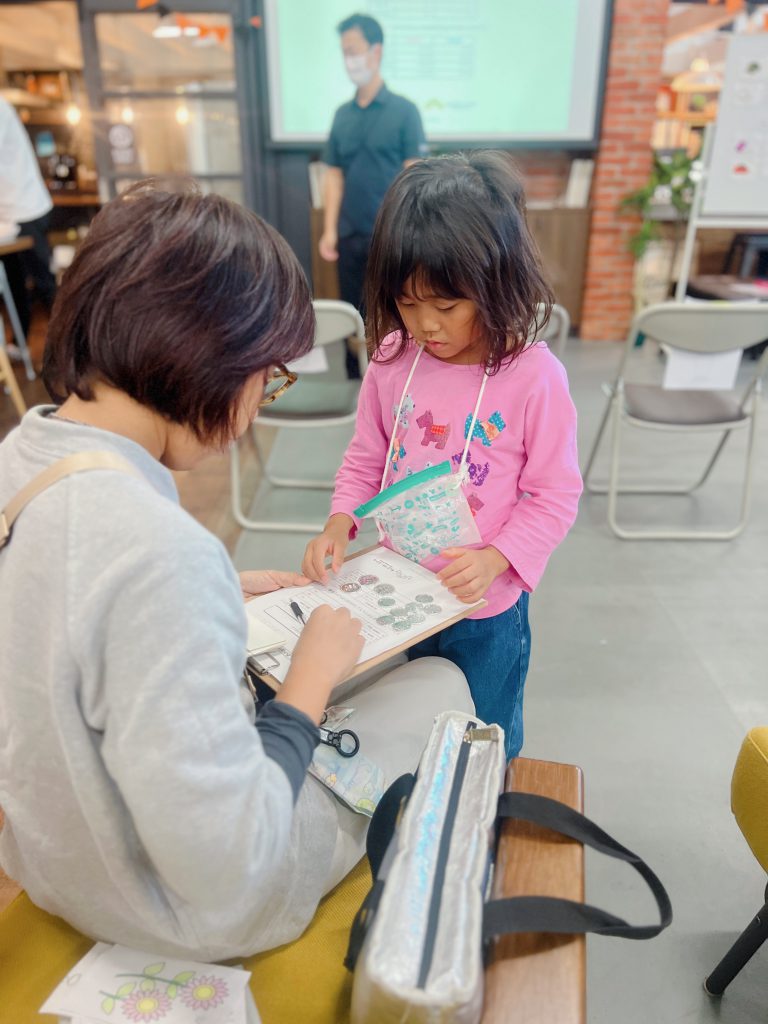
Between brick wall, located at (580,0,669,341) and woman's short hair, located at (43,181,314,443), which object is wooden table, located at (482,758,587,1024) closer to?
woman's short hair, located at (43,181,314,443)

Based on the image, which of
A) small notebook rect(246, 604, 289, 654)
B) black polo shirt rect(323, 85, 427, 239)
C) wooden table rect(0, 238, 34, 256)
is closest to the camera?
small notebook rect(246, 604, 289, 654)

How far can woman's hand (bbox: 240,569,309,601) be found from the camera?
102cm

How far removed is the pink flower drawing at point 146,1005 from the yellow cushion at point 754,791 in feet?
2.42

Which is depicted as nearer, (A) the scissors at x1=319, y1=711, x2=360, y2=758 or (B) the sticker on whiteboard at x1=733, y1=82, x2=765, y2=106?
(A) the scissors at x1=319, y1=711, x2=360, y2=758

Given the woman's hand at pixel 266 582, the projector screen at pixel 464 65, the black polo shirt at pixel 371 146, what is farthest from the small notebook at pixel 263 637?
the projector screen at pixel 464 65

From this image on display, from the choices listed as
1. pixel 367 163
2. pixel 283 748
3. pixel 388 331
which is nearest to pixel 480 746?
pixel 283 748

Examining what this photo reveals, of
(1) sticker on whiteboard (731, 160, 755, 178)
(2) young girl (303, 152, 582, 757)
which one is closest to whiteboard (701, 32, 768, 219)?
(1) sticker on whiteboard (731, 160, 755, 178)

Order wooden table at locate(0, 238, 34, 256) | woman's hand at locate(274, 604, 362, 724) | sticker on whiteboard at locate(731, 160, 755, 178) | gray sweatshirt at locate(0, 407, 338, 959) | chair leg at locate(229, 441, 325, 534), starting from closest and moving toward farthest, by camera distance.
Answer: gray sweatshirt at locate(0, 407, 338, 959)
woman's hand at locate(274, 604, 362, 724)
chair leg at locate(229, 441, 325, 534)
sticker on whiteboard at locate(731, 160, 755, 178)
wooden table at locate(0, 238, 34, 256)

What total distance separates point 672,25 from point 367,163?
5619 millimetres

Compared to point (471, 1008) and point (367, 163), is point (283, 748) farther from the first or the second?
point (367, 163)

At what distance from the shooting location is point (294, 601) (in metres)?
0.96

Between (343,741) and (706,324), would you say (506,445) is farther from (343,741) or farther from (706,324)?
(706,324)

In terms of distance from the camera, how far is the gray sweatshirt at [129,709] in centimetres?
47

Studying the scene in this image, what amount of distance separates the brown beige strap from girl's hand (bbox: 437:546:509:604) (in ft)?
1.76
